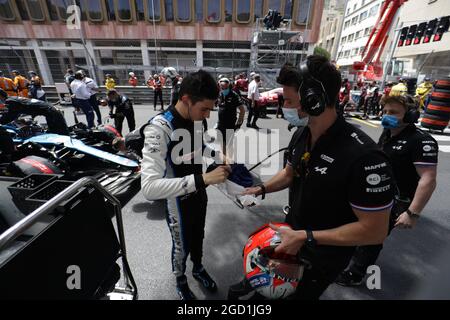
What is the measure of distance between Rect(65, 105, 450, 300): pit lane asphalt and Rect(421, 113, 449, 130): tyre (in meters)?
5.77

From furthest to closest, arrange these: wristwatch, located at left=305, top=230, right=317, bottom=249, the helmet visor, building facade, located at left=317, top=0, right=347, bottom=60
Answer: building facade, located at left=317, top=0, right=347, bottom=60 → the helmet visor → wristwatch, located at left=305, top=230, right=317, bottom=249

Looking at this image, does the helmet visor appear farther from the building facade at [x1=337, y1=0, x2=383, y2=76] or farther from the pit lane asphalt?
the building facade at [x1=337, y1=0, x2=383, y2=76]

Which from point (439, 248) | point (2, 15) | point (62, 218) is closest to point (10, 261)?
point (62, 218)

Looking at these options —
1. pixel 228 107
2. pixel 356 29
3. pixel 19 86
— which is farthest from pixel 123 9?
pixel 356 29

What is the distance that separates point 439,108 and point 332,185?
10043 millimetres

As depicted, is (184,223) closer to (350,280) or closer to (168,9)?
(350,280)

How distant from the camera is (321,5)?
23.8 m

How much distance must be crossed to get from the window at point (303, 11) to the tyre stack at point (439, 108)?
2004cm

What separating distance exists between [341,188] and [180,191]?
3.11ft

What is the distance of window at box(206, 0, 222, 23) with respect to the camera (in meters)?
25.1

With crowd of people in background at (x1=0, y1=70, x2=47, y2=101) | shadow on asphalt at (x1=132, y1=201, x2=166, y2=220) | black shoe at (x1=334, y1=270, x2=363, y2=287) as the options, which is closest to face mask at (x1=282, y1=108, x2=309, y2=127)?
Answer: black shoe at (x1=334, y1=270, x2=363, y2=287)

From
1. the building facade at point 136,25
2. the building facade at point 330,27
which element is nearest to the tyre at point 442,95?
the building facade at point 136,25

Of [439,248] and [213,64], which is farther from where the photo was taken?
[213,64]

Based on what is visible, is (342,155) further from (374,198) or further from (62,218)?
(62,218)
